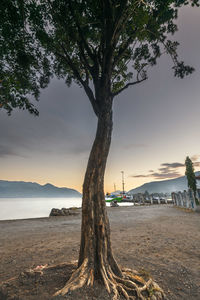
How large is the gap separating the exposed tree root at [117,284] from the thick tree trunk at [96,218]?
0.13m

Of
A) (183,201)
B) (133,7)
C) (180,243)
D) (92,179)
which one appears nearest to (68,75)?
(133,7)

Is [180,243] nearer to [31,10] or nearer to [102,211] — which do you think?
[102,211]

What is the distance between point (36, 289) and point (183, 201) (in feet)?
63.7

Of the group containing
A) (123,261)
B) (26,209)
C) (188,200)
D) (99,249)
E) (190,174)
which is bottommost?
(26,209)

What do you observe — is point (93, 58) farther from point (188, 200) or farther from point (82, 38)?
point (188, 200)

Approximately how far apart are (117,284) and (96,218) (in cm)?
123

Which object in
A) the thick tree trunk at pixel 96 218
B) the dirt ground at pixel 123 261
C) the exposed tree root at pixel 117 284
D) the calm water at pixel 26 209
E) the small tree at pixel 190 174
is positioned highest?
the small tree at pixel 190 174

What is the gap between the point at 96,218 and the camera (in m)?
3.44

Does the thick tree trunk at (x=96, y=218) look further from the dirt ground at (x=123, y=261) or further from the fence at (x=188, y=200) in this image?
the fence at (x=188, y=200)

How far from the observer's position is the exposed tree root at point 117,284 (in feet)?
9.34

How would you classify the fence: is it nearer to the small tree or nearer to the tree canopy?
the small tree

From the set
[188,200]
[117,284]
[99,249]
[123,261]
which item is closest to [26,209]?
[188,200]

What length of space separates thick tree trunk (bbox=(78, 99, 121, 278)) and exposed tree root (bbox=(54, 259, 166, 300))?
0.13 m

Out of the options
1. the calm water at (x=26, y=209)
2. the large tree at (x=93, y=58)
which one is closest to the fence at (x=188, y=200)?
the large tree at (x=93, y=58)
